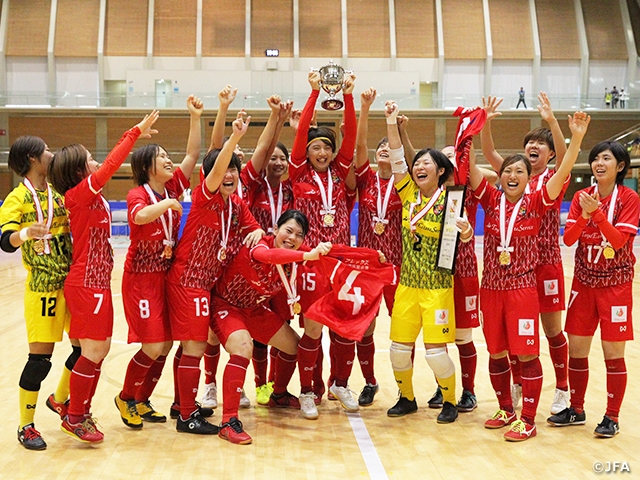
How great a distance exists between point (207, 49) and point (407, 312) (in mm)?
29182

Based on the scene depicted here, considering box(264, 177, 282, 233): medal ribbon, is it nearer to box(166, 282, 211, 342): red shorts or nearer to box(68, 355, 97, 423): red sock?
box(166, 282, 211, 342): red shorts

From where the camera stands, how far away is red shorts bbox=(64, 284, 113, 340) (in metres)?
4.59

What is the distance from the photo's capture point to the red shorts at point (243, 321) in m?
5.05

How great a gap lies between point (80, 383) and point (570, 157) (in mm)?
3663

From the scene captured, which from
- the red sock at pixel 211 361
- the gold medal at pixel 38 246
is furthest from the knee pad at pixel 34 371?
the red sock at pixel 211 361

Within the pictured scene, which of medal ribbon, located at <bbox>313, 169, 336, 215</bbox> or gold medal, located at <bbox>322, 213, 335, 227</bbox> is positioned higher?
medal ribbon, located at <bbox>313, 169, 336, 215</bbox>

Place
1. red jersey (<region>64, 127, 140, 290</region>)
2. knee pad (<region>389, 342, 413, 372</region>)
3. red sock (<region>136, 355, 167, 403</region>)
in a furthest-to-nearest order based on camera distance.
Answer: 1. red sock (<region>136, 355, 167, 403</region>)
2. knee pad (<region>389, 342, 413, 372</region>)
3. red jersey (<region>64, 127, 140, 290</region>)

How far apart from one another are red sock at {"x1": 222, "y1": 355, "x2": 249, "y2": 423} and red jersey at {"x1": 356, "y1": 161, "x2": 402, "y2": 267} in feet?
5.10

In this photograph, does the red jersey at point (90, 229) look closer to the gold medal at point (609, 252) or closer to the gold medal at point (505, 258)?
the gold medal at point (505, 258)

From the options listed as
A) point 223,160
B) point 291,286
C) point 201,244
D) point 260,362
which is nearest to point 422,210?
point 291,286

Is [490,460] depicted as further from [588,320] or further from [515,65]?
[515,65]

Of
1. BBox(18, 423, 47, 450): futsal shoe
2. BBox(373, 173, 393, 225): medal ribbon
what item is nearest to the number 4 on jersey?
BBox(373, 173, 393, 225): medal ribbon

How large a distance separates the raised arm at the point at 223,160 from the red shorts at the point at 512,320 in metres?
2.11

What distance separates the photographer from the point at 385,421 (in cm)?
533
